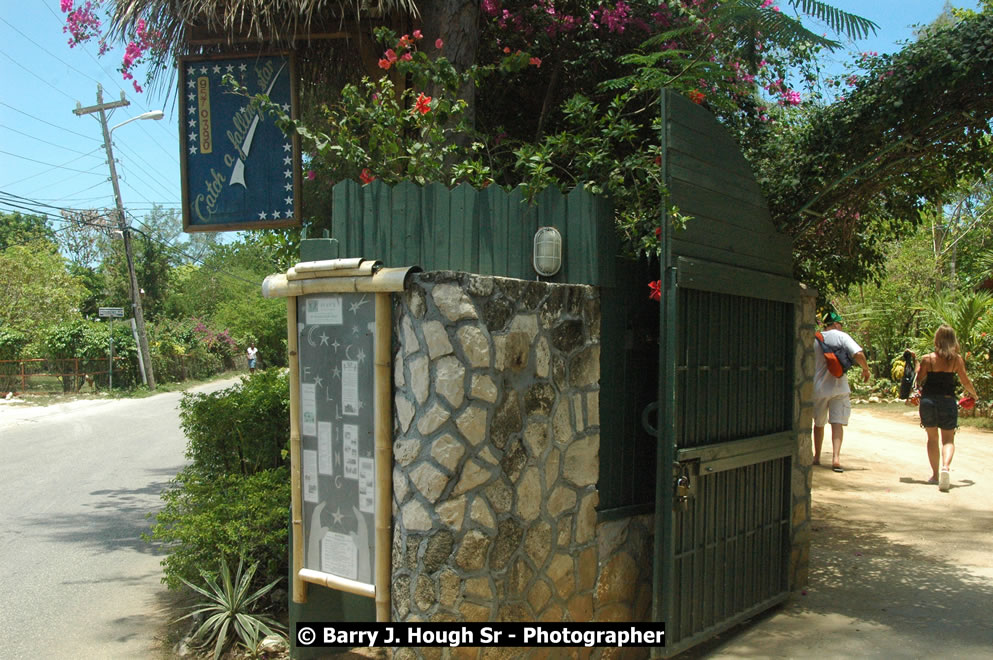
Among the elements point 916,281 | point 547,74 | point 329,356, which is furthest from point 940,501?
point 916,281

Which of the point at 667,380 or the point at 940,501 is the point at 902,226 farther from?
the point at 667,380

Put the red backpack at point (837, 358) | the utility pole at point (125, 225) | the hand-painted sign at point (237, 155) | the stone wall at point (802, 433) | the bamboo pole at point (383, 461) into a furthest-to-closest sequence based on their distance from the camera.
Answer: the utility pole at point (125, 225) → the red backpack at point (837, 358) → the hand-painted sign at point (237, 155) → the stone wall at point (802, 433) → the bamboo pole at point (383, 461)

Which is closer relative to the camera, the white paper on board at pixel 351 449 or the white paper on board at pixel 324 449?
the white paper on board at pixel 351 449

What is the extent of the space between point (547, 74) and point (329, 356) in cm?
436

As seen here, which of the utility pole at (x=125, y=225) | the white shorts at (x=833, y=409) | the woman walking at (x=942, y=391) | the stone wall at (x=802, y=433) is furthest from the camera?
the utility pole at (x=125, y=225)

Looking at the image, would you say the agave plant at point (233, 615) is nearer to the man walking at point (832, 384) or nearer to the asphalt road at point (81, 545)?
the asphalt road at point (81, 545)

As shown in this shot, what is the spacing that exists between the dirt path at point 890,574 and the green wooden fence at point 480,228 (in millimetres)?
2488

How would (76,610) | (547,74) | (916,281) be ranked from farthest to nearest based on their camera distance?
(916,281)
(547,74)
(76,610)

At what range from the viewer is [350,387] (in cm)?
425

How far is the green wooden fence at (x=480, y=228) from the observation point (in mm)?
4293

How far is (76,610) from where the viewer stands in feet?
18.7

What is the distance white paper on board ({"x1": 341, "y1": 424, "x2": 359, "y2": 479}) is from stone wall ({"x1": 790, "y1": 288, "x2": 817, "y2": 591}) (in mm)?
3182

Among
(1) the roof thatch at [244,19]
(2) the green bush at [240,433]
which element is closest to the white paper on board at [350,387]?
(2) the green bush at [240,433]

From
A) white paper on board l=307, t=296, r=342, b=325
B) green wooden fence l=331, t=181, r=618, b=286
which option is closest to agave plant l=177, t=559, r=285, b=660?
white paper on board l=307, t=296, r=342, b=325
